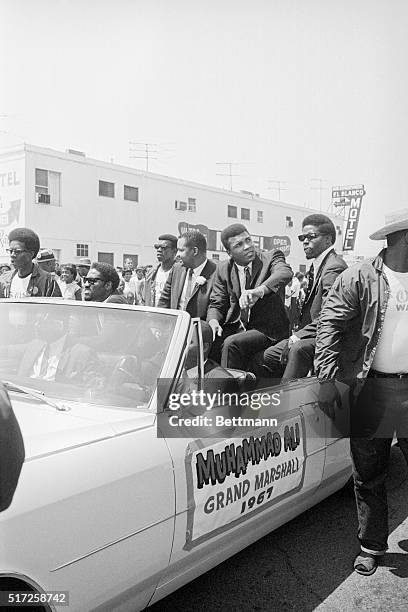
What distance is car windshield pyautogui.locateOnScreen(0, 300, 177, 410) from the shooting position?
2.52m

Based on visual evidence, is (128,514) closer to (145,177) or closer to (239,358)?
(239,358)

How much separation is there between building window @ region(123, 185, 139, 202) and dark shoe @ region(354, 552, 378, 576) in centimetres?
1789

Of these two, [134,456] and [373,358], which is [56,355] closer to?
[134,456]

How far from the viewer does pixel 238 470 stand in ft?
8.32

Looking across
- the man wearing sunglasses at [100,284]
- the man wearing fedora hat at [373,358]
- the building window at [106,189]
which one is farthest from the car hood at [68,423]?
the building window at [106,189]

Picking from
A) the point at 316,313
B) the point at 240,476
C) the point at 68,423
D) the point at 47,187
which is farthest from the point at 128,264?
the point at 68,423

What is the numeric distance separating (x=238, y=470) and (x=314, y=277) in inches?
74.8

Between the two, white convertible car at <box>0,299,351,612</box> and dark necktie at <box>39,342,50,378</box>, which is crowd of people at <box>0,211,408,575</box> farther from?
dark necktie at <box>39,342,50,378</box>

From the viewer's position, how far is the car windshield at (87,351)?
2.52m

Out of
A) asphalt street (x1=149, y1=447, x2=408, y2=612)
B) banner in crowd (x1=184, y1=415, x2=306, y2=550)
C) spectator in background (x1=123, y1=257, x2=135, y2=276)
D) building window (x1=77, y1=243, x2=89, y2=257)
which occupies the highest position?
building window (x1=77, y1=243, x2=89, y2=257)

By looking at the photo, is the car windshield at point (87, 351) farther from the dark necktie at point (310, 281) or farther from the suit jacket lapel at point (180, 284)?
the suit jacket lapel at point (180, 284)

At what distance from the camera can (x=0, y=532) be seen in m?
Result: 1.60

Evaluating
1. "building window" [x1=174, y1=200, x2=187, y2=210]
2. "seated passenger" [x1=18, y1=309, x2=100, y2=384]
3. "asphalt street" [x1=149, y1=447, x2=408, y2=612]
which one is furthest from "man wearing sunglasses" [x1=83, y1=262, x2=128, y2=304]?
"building window" [x1=174, y1=200, x2=187, y2=210]

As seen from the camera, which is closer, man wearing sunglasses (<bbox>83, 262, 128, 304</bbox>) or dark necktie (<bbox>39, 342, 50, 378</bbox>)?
dark necktie (<bbox>39, 342, 50, 378</bbox>)
